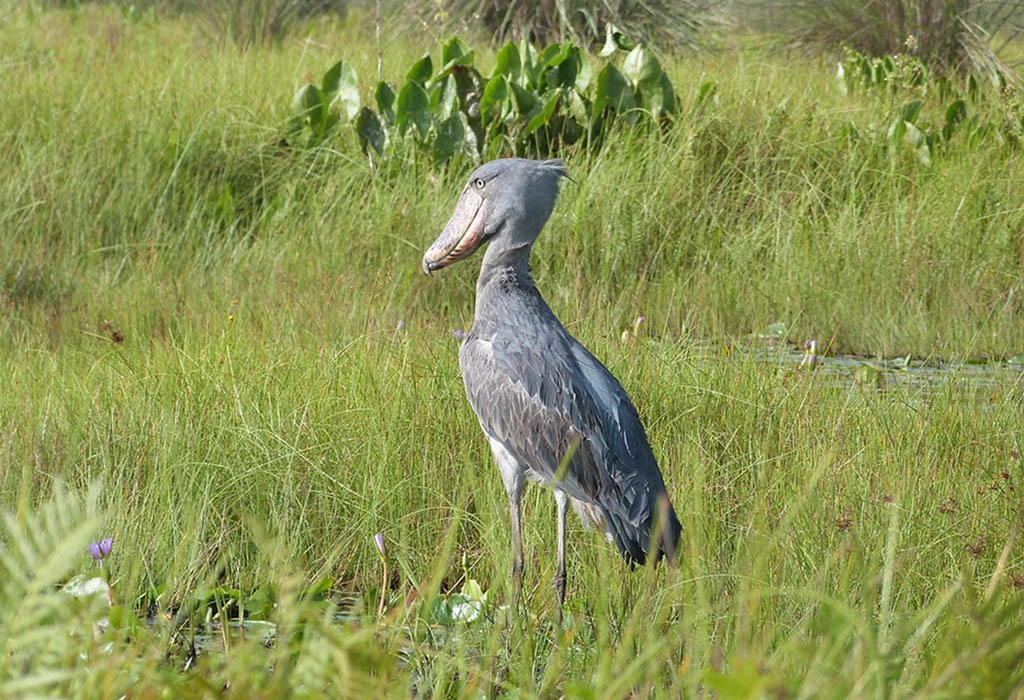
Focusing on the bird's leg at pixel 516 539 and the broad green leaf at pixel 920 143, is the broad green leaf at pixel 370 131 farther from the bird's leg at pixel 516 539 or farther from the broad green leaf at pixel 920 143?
the bird's leg at pixel 516 539

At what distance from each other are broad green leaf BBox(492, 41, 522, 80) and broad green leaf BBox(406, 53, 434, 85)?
1.11 ft

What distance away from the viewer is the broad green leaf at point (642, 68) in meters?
6.46

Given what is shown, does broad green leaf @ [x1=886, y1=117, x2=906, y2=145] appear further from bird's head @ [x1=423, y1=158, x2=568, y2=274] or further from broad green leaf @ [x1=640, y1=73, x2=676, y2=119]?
bird's head @ [x1=423, y1=158, x2=568, y2=274]

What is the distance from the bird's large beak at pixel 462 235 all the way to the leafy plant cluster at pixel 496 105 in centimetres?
293

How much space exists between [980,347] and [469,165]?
2.47 metres

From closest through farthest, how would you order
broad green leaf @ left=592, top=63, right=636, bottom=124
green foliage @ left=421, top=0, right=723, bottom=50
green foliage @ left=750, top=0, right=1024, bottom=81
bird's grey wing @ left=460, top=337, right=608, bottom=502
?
bird's grey wing @ left=460, top=337, right=608, bottom=502, broad green leaf @ left=592, top=63, right=636, bottom=124, green foliage @ left=750, top=0, right=1024, bottom=81, green foliage @ left=421, top=0, right=723, bottom=50

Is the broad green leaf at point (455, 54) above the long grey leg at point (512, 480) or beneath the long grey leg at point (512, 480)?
above

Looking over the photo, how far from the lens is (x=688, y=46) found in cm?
1086

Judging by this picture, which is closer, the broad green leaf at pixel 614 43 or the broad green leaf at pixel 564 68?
the broad green leaf at pixel 564 68

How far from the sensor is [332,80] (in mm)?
6586

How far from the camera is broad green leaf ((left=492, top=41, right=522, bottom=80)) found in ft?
21.5

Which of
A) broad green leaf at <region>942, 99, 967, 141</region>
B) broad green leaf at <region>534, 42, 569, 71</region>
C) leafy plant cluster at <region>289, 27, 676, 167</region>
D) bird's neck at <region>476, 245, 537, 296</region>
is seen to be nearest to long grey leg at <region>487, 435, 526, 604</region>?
bird's neck at <region>476, 245, 537, 296</region>

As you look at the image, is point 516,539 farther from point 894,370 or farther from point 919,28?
point 919,28

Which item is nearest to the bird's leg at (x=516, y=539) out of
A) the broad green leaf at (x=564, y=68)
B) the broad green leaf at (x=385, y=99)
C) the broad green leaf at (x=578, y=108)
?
the broad green leaf at (x=385, y=99)
